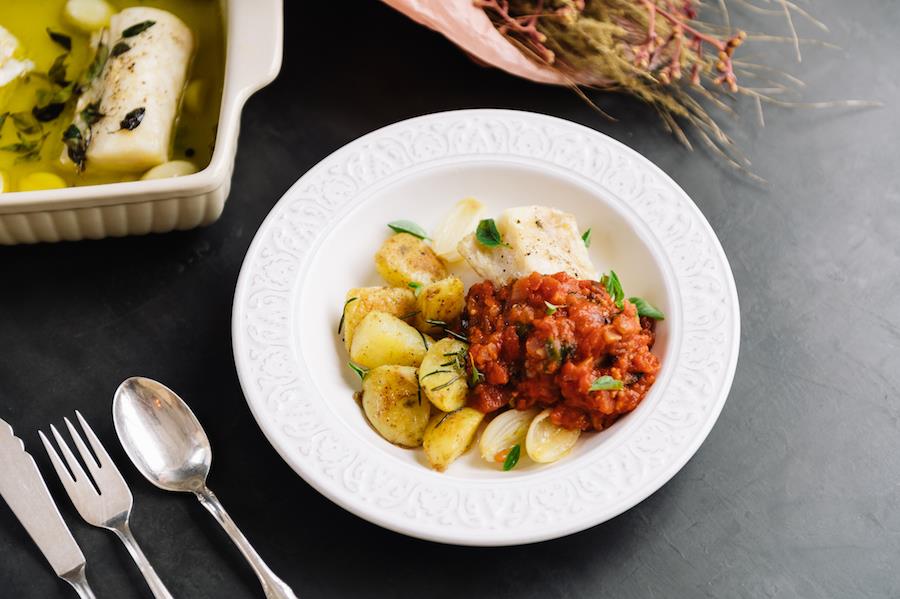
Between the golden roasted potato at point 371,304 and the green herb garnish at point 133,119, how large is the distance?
2.09ft

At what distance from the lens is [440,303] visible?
2.00 meters

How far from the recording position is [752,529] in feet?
6.41

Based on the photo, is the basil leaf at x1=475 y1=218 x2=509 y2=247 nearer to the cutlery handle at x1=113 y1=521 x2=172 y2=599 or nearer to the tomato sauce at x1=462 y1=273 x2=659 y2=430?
the tomato sauce at x1=462 y1=273 x2=659 y2=430

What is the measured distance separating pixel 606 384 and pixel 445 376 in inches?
12.1

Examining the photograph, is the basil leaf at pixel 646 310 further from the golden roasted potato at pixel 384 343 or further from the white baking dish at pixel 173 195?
the white baking dish at pixel 173 195

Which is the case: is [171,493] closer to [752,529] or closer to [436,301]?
[436,301]

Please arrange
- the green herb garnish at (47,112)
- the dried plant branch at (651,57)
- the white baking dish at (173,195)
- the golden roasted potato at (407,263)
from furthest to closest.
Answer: the dried plant branch at (651,57)
the green herb garnish at (47,112)
the golden roasted potato at (407,263)
the white baking dish at (173,195)

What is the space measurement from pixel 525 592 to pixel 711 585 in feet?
1.19

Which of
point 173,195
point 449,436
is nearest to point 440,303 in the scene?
point 449,436

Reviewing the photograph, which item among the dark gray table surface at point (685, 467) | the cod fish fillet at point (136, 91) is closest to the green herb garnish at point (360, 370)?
the dark gray table surface at point (685, 467)

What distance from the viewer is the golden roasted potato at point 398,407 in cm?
191

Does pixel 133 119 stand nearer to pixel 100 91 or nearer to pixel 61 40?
pixel 100 91

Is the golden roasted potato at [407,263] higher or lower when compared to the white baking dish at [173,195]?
lower

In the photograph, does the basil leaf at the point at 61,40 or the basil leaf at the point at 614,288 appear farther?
the basil leaf at the point at 61,40
